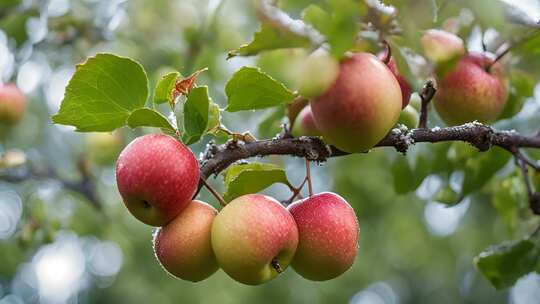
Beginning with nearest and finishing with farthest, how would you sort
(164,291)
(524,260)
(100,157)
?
(524,260)
(100,157)
(164,291)

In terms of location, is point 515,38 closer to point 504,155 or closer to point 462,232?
point 504,155

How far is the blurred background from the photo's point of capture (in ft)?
5.80

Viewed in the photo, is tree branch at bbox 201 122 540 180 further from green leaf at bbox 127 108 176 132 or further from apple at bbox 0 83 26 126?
apple at bbox 0 83 26 126

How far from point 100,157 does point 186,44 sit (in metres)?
0.96

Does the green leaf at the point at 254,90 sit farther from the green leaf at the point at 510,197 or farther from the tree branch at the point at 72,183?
the tree branch at the point at 72,183

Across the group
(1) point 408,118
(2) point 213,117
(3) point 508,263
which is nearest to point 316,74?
(2) point 213,117

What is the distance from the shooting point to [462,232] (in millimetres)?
5051

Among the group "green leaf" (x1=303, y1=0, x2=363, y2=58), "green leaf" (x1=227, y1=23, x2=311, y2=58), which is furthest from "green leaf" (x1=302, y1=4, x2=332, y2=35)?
"green leaf" (x1=227, y1=23, x2=311, y2=58)

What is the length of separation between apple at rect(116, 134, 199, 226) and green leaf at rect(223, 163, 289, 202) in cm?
9

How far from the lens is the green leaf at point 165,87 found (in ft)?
3.73

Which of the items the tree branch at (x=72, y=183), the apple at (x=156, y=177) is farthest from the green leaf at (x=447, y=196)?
the tree branch at (x=72, y=183)

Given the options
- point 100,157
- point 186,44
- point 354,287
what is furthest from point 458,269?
point 186,44

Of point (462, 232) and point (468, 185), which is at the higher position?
point (468, 185)

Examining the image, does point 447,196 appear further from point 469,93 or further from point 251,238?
point 251,238
